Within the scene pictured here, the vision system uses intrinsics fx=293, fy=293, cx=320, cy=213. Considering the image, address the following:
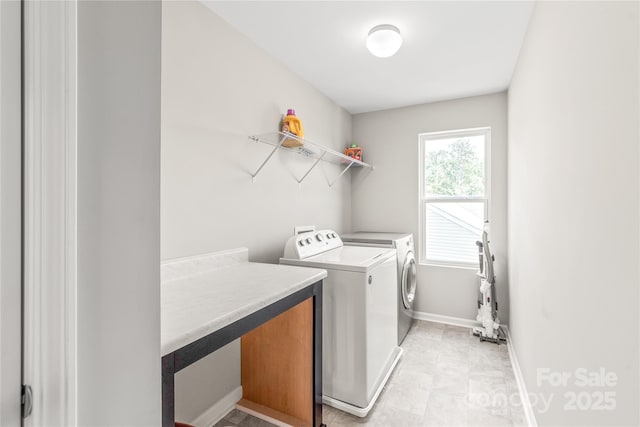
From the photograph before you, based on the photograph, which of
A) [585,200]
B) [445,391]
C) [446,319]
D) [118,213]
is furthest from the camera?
[446,319]

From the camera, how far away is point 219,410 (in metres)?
1.75

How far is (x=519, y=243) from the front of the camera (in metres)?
2.14

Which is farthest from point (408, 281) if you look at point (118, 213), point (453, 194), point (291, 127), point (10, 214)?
point (10, 214)

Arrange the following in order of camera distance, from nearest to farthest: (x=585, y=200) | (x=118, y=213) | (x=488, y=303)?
(x=118, y=213) < (x=585, y=200) < (x=488, y=303)

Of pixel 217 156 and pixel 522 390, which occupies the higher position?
pixel 217 156

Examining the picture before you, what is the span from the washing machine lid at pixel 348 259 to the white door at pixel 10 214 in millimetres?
1505

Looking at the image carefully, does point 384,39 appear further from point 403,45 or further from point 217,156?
point 217,156

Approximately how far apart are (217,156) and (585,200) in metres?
1.70

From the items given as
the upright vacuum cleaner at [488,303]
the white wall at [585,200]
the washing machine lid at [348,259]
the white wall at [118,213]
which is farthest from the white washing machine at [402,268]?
the white wall at [118,213]

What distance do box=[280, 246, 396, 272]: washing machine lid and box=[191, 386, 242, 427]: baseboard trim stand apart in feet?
2.88

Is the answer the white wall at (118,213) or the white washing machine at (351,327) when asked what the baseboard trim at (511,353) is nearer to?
the white washing machine at (351,327)

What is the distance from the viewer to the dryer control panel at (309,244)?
6.49ft

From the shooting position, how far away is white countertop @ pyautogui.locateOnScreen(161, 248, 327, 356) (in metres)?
0.90

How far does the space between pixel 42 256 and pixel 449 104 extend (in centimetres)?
343
